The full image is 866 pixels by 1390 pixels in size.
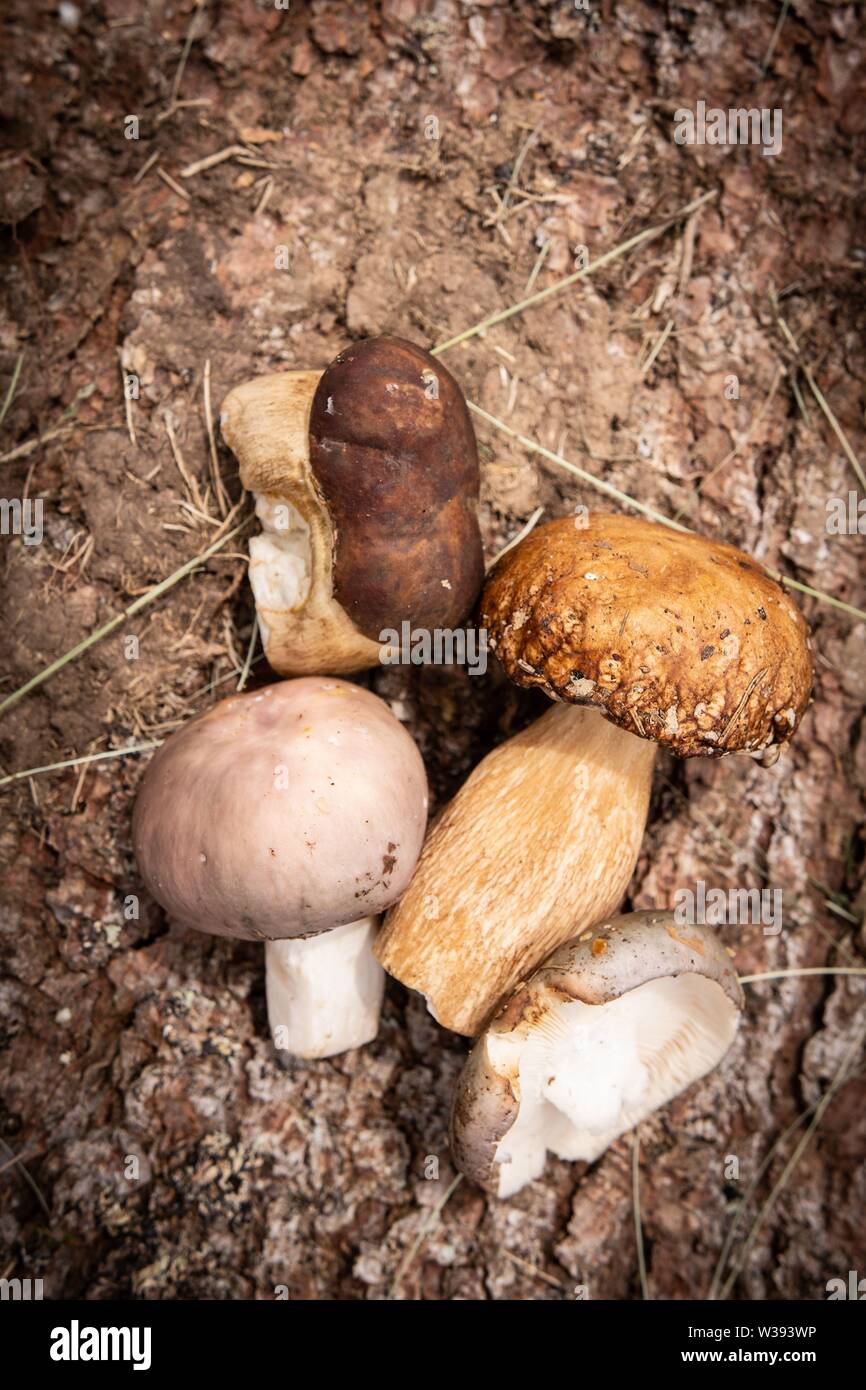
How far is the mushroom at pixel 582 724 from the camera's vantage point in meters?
2.19

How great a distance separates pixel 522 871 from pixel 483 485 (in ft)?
3.83

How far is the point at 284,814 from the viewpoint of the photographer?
2201 mm

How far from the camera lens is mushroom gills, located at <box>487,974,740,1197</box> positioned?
99.4 inches

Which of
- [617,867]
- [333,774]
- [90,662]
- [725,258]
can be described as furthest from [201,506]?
[725,258]

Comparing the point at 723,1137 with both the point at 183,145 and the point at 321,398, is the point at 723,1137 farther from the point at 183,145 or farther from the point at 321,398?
the point at 183,145

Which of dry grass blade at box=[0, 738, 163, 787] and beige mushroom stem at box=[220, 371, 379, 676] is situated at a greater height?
beige mushroom stem at box=[220, 371, 379, 676]

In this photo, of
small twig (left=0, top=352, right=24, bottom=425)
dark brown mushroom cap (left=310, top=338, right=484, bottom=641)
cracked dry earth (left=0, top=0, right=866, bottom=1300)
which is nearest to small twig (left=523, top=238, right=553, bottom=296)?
cracked dry earth (left=0, top=0, right=866, bottom=1300)

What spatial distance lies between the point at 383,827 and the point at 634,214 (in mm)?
2062

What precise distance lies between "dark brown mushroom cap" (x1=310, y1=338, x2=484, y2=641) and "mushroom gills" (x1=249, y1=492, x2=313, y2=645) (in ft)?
0.61

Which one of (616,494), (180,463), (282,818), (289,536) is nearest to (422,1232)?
(282,818)

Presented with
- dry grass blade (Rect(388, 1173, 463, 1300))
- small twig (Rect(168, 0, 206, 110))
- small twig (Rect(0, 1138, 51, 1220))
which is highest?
small twig (Rect(168, 0, 206, 110))

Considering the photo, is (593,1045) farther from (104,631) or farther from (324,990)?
(104,631)

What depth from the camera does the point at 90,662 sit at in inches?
113

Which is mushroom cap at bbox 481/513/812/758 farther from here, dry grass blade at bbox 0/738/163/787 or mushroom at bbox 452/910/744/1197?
dry grass blade at bbox 0/738/163/787
